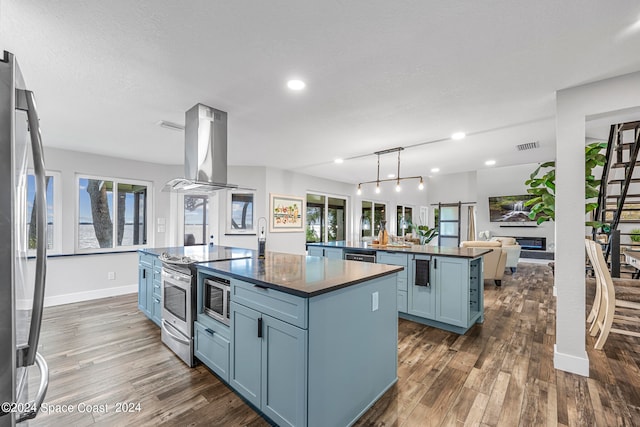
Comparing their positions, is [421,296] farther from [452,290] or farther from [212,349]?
[212,349]

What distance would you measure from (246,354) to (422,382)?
1411 mm

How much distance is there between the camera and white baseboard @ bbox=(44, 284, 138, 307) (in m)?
4.31

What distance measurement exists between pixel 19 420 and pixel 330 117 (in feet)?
9.98

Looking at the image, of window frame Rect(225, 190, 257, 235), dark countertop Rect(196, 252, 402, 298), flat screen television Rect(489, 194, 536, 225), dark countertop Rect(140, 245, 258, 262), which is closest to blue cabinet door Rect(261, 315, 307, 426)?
dark countertop Rect(196, 252, 402, 298)

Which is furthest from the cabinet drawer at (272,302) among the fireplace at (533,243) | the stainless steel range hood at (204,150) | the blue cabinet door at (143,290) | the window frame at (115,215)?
the fireplace at (533,243)

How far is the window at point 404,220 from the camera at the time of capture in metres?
10.1

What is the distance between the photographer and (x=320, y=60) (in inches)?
80.1

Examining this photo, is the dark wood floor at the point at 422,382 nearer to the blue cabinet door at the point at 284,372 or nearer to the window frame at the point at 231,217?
the blue cabinet door at the point at 284,372

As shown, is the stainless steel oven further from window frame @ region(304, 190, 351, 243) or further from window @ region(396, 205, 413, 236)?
window @ region(396, 205, 413, 236)

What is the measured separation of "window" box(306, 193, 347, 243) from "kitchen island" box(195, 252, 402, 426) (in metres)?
4.97

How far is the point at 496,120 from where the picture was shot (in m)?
3.21

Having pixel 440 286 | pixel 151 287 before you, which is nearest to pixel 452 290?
pixel 440 286

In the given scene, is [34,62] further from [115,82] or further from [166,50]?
[166,50]

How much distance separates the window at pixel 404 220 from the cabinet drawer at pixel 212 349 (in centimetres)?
846
